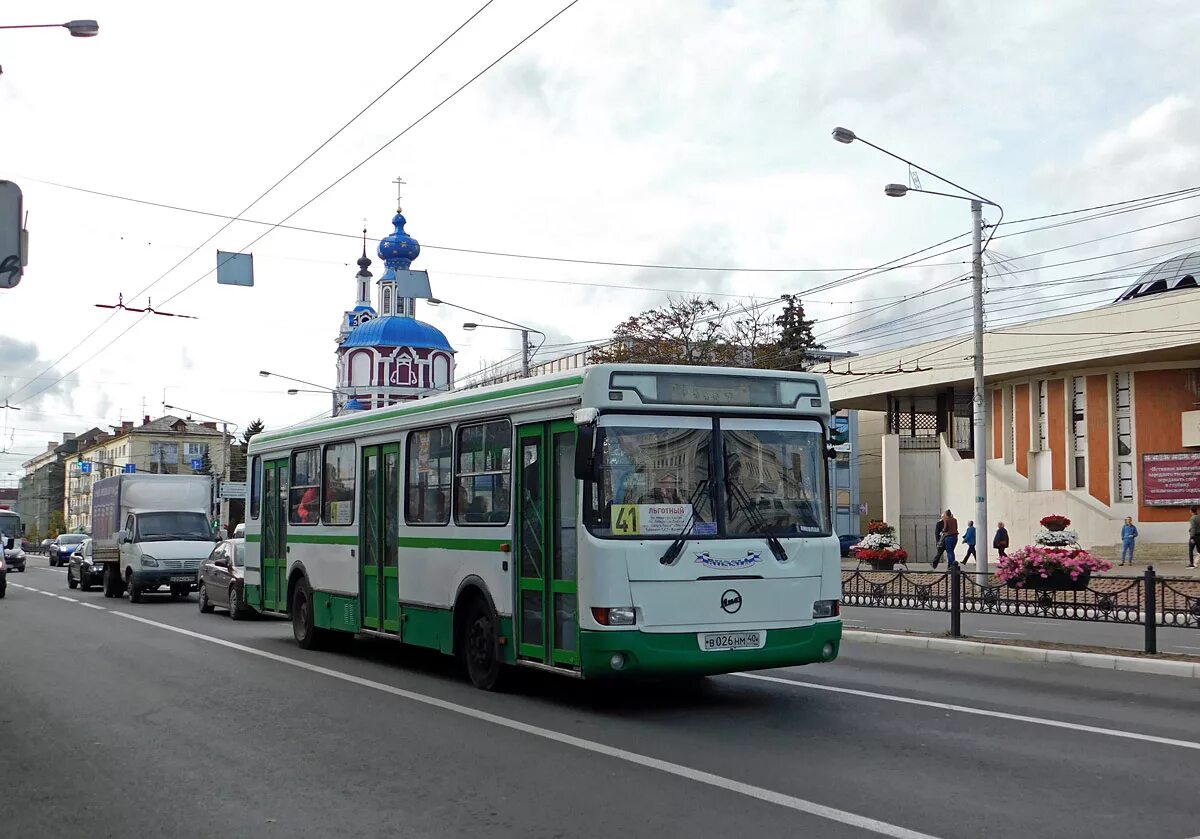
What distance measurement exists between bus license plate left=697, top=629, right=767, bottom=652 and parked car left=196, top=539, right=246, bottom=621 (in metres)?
13.4

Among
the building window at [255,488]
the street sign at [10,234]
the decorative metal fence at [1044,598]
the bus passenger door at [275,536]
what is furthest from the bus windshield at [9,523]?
the street sign at [10,234]

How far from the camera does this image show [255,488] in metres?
18.1

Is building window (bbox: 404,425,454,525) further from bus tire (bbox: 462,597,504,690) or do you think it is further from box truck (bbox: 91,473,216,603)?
box truck (bbox: 91,473,216,603)

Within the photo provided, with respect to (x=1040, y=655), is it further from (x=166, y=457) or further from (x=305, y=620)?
(x=166, y=457)

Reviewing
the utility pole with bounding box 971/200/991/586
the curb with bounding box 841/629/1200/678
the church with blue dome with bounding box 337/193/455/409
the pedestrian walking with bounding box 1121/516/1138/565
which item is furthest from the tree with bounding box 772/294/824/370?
the curb with bounding box 841/629/1200/678

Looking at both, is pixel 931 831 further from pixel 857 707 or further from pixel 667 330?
pixel 667 330

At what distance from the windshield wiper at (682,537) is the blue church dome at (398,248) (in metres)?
83.1

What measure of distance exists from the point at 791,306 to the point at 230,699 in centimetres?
6963

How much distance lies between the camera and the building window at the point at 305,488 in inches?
624

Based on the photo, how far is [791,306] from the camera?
78.8m

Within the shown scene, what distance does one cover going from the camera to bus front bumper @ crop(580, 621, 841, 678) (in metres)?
9.92

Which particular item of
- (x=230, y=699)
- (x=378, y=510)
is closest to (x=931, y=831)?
(x=230, y=699)

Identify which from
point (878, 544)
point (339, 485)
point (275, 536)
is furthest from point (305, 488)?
point (878, 544)

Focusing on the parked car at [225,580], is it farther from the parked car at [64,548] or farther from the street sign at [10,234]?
the parked car at [64,548]
